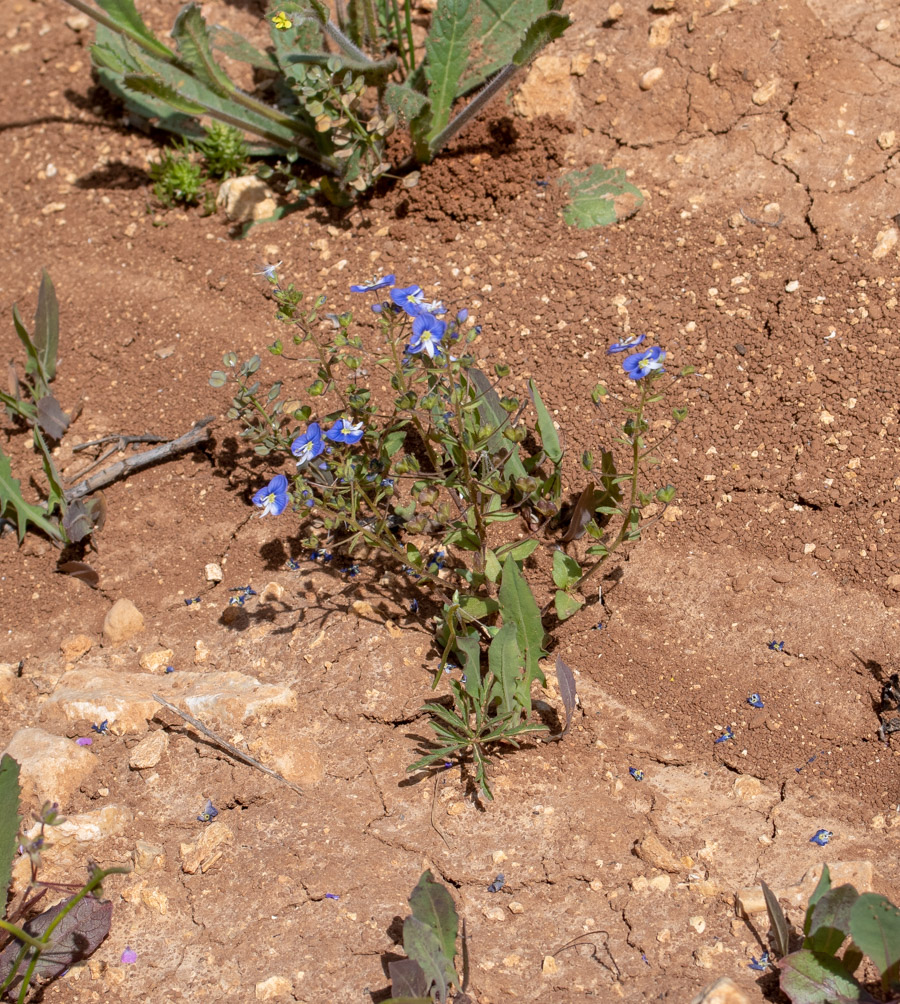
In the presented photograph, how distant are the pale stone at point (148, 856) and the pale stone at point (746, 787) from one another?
4.64 feet

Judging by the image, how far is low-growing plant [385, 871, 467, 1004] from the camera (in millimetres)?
1790

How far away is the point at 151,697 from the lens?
2.46 metres

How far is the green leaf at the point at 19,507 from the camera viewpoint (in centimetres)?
293

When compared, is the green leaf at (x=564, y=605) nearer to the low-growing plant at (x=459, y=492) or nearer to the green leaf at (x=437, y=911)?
the low-growing plant at (x=459, y=492)

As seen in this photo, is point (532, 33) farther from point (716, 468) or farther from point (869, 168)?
point (716, 468)

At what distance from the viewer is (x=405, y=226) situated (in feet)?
11.4

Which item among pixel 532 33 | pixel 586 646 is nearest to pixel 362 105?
pixel 532 33

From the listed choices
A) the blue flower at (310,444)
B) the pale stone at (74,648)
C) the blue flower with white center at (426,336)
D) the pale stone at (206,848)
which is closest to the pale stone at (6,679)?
the pale stone at (74,648)

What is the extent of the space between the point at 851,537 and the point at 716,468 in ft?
1.42

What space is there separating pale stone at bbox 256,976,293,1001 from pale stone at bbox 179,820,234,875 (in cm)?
32

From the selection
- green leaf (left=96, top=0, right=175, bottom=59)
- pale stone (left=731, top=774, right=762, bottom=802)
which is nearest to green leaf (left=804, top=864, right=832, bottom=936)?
pale stone (left=731, top=774, right=762, bottom=802)

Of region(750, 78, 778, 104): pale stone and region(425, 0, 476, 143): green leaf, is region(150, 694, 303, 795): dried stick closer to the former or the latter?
region(425, 0, 476, 143): green leaf

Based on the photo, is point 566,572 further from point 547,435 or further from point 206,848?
point 206,848

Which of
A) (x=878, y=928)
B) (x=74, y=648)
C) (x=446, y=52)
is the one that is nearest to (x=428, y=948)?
(x=878, y=928)
